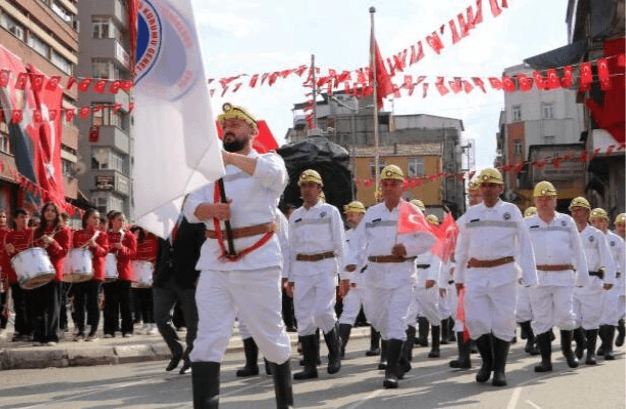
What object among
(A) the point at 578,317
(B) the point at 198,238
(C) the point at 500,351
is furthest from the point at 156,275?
(A) the point at 578,317

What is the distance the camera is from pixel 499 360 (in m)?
10.8

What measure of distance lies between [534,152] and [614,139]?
27577 millimetres

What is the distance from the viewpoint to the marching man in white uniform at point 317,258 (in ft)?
39.9

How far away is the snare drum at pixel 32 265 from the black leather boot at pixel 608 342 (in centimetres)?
763

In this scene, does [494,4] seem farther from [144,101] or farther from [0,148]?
[0,148]

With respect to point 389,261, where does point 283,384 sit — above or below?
below

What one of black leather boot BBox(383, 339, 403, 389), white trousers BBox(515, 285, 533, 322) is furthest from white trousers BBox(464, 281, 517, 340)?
white trousers BBox(515, 285, 533, 322)

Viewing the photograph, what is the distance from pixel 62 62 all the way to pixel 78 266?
37.8 meters

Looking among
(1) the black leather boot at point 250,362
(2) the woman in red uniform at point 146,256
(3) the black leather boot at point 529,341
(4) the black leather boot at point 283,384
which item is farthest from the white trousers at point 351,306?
(4) the black leather boot at point 283,384

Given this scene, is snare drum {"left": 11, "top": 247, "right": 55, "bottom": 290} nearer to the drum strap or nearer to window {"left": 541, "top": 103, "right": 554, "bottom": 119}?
the drum strap

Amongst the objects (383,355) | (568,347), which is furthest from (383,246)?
Answer: (568,347)

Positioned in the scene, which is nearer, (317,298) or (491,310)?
(491,310)

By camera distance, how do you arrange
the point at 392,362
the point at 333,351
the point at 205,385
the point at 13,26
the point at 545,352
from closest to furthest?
the point at 205,385, the point at 392,362, the point at 333,351, the point at 545,352, the point at 13,26

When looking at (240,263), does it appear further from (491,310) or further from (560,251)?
(560,251)
